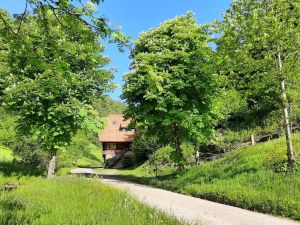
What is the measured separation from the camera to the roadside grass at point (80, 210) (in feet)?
25.5

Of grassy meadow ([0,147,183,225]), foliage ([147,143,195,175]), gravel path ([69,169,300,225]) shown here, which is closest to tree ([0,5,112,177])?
grassy meadow ([0,147,183,225])

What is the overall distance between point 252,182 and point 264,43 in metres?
6.51

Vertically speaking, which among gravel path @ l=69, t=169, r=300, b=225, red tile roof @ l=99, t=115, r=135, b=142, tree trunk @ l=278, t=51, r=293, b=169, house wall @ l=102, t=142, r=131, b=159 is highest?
red tile roof @ l=99, t=115, r=135, b=142

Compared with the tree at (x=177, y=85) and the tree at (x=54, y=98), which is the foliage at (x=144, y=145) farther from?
the tree at (x=54, y=98)

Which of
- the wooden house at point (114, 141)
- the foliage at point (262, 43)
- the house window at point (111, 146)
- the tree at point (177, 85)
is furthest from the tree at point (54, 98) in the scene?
the house window at point (111, 146)

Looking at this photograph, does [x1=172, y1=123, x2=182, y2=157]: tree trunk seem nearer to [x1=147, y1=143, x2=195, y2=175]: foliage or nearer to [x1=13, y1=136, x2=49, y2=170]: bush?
[x1=147, y1=143, x2=195, y2=175]: foliage

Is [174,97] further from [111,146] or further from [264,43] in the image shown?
[111,146]

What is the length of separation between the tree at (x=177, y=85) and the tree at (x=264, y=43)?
4.80 metres

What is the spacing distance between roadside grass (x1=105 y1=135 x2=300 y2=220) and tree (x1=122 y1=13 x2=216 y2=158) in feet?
12.3

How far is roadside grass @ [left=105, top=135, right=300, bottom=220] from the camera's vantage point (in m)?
12.8

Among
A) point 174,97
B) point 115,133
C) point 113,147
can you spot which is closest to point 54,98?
point 174,97

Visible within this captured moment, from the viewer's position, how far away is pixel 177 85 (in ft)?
74.3

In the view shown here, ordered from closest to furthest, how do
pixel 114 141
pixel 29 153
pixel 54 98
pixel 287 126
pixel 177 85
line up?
pixel 287 126
pixel 54 98
pixel 177 85
pixel 29 153
pixel 114 141

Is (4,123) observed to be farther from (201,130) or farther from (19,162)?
(201,130)
